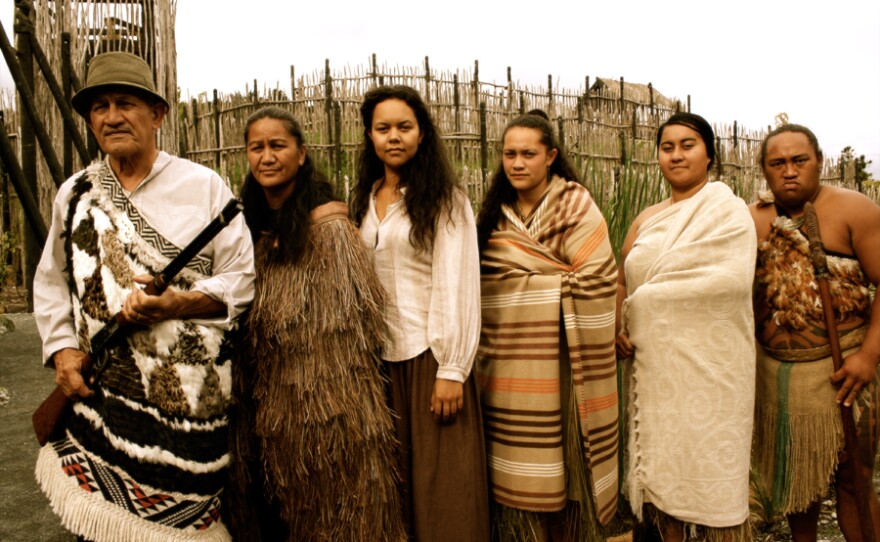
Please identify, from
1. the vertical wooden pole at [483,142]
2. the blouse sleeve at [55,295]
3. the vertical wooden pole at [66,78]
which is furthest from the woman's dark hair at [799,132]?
the vertical wooden pole at [483,142]

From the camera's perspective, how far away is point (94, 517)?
1829 mm

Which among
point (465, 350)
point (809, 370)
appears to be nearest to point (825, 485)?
point (809, 370)

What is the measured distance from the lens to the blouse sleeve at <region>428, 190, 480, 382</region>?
2.24 m

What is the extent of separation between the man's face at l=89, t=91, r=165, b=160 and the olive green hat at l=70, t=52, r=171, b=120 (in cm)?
3

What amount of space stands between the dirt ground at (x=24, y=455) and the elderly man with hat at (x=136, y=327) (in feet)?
3.34

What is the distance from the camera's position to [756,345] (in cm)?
272

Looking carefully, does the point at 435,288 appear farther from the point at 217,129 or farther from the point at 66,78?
the point at 217,129

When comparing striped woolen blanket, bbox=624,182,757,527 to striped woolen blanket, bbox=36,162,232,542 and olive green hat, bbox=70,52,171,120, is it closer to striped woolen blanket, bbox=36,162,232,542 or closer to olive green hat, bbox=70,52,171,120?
striped woolen blanket, bbox=36,162,232,542

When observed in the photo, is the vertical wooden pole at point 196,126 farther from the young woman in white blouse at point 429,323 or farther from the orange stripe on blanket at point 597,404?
the orange stripe on blanket at point 597,404

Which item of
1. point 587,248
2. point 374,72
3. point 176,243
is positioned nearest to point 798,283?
point 587,248

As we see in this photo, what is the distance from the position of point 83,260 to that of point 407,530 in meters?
1.42

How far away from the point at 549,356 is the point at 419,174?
0.84 metres

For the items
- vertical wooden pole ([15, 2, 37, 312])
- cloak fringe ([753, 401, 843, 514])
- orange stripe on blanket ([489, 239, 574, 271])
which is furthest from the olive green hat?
cloak fringe ([753, 401, 843, 514])

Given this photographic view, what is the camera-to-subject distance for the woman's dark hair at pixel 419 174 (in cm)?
230
